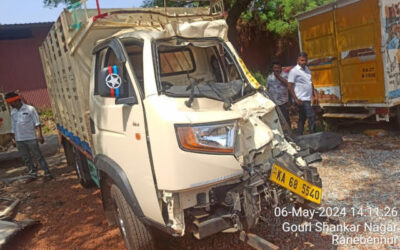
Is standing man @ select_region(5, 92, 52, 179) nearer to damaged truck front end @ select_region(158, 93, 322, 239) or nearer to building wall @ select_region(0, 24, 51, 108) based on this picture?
damaged truck front end @ select_region(158, 93, 322, 239)

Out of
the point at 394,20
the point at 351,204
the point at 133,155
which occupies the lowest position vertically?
the point at 351,204

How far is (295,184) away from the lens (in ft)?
9.23

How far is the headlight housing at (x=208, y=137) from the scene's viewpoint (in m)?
2.59

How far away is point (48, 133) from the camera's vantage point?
1361 centimetres

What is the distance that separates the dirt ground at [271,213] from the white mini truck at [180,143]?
0.65m

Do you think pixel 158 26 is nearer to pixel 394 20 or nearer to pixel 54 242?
pixel 54 242

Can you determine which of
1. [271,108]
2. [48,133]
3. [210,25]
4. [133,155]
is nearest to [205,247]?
[133,155]

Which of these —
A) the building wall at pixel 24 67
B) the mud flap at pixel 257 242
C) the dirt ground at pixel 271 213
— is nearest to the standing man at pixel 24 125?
the dirt ground at pixel 271 213

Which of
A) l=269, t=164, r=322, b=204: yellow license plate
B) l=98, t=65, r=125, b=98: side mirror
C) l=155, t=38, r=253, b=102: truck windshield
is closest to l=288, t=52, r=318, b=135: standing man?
l=155, t=38, r=253, b=102: truck windshield

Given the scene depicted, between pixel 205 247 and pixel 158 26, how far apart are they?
2.36 m

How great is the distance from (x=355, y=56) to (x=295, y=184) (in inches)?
198

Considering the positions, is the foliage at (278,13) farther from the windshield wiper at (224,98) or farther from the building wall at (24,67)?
the windshield wiper at (224,98)

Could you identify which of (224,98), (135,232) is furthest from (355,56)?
(135,232)

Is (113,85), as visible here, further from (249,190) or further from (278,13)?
(278,13)
